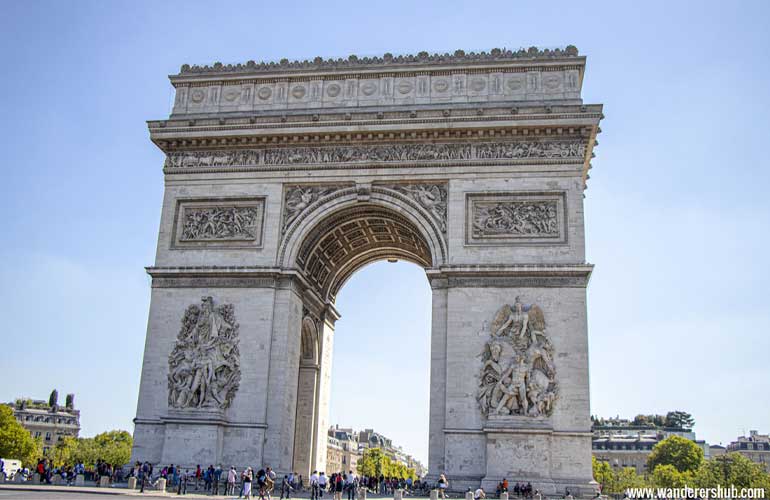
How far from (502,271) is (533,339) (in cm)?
246

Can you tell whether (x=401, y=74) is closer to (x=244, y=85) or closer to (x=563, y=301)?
(x=244, y=85)

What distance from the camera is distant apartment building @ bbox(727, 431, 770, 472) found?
9350cm

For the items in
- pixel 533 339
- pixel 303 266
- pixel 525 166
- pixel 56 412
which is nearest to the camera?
pixel 533 339

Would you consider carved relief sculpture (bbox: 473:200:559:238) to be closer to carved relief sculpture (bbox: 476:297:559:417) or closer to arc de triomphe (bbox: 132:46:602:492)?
arc de triomphe (bbox: 132:46:602:492)

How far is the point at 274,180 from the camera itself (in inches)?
1088

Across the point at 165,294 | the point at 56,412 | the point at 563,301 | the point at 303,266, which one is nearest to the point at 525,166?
the point at 563,301

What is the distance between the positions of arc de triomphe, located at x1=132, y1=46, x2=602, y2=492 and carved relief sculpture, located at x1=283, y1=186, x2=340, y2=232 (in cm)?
5

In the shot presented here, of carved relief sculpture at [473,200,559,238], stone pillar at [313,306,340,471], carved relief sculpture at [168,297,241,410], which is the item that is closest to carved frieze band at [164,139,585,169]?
carved relief sculpture at [473,200,559,238]

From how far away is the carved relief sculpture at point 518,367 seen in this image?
77.4 feet

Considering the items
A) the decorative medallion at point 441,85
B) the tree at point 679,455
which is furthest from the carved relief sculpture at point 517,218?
the tree at point 679,455

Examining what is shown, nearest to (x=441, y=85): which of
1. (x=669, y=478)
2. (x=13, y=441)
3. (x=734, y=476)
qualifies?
(x=734, y=476)

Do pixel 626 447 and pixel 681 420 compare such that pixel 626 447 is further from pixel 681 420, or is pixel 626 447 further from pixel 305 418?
pixel 305 418

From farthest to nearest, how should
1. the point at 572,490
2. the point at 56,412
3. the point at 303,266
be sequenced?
the point at 56,412 < the point at 303,266 < the point at 572,490

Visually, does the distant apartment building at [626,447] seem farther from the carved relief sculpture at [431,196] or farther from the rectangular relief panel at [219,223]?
the rectangular relief panel at [219,223]
